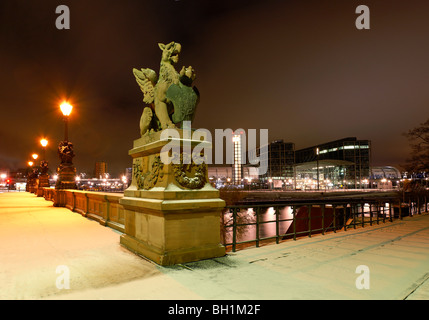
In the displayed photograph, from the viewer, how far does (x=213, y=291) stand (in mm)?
2846

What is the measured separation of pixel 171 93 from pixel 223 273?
9.44 ft

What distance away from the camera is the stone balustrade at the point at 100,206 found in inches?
285

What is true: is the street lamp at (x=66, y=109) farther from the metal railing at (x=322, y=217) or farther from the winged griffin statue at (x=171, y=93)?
the winged griffin statue at (x=171, y=93)

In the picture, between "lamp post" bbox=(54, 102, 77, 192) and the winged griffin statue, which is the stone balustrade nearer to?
"lamp post" bbox=(54, 102, 77, 192)

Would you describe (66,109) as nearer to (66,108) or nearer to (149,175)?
(66,108)

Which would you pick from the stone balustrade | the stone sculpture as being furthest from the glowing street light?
the stone sculpture

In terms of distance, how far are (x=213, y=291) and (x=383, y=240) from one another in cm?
517

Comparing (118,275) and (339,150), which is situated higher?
(339,150)

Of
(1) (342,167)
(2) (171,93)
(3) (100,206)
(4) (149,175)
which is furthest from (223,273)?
(1) (342,167)

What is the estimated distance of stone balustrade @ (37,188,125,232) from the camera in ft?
23.7

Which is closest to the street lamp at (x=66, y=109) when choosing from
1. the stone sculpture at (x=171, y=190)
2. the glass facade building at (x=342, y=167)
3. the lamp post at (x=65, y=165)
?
the lamp post at (x=65, y=165)

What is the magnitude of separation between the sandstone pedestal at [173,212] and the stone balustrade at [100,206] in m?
2.77
